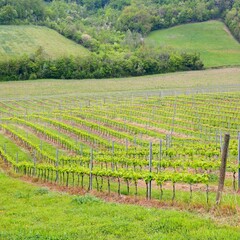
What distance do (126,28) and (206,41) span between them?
137ft

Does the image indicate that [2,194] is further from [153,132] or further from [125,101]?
[125,101]

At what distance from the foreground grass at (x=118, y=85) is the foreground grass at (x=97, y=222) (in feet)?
192

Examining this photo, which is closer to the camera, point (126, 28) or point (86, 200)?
point (86, 200)

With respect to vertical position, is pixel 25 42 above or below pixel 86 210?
above

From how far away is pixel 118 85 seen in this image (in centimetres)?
8475

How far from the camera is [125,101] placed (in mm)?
59281

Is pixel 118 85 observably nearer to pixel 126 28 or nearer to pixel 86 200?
pixel 86 200

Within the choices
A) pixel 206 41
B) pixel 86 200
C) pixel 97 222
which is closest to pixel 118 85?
pixel 206 41

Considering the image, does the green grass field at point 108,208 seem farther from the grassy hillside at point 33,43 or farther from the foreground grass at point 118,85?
the grassy hillside at point 33,43

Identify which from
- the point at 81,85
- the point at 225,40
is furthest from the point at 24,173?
the point at 225,40

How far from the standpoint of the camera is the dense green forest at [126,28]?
4008 inches

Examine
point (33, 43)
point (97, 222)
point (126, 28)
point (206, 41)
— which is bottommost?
point (97, 222)

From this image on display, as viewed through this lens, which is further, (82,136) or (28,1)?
(28,1)

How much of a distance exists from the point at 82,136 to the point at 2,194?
16.5 metres
